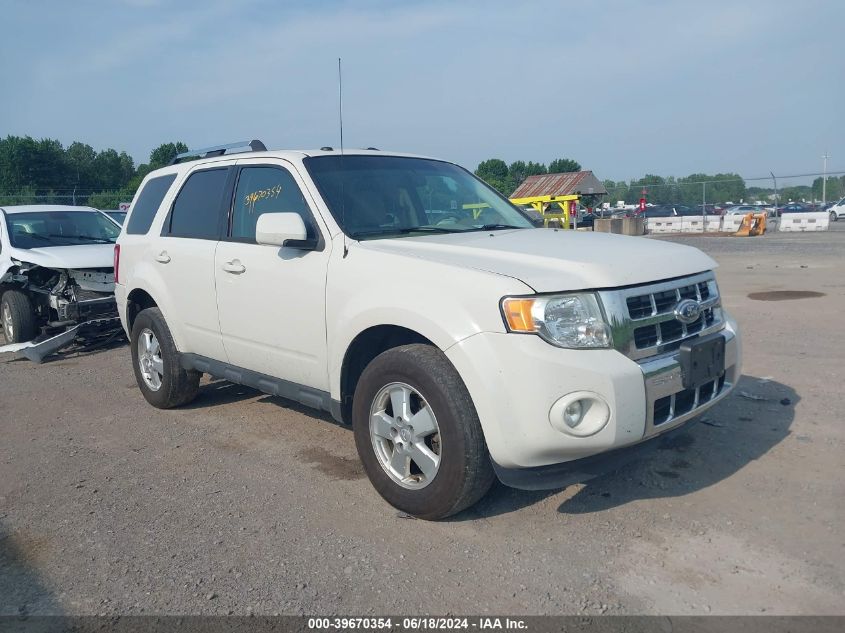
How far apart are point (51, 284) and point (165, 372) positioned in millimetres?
4330

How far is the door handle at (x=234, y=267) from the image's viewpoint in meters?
4.67

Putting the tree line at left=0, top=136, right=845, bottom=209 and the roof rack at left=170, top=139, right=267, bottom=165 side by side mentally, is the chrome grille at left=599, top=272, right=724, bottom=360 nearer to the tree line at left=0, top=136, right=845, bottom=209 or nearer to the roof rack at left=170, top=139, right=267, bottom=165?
the roof rack at left=170, top=139, right=267, bottom=165

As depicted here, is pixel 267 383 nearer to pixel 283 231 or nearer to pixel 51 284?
pixel 283 231

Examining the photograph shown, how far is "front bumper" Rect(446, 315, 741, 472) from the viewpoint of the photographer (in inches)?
123

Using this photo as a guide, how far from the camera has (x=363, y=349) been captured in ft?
13.2

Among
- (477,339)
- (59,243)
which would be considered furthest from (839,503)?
(59,243)

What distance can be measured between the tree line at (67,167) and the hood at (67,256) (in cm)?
2548

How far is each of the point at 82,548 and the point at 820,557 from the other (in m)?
3.42

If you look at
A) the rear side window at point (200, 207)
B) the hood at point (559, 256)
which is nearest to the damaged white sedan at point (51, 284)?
the rear side window at point (200, 207)

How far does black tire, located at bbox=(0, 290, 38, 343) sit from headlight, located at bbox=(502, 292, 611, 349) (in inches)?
304

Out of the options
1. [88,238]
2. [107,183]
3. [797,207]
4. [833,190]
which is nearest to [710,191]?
[797,207]

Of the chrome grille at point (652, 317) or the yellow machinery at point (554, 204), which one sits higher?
the yellow machinery at point (554, 204)

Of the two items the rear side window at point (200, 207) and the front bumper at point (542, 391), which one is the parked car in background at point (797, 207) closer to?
the rear side window at point (200, 207)

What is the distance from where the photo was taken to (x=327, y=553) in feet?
11.2
